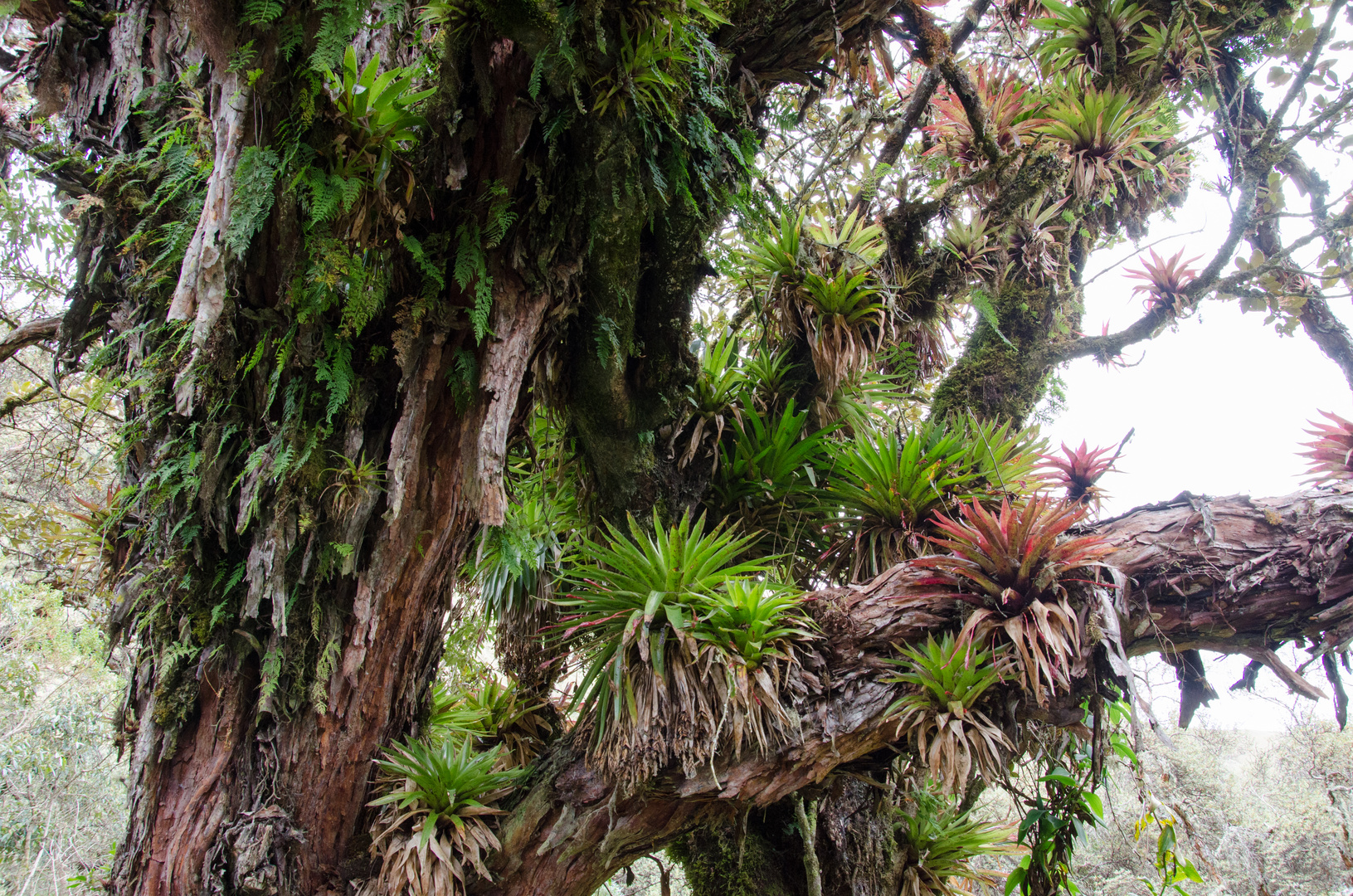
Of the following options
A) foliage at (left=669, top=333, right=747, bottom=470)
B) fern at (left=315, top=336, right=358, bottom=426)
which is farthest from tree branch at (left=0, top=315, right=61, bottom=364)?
foliage at (left=669, top=333, right=747, bottom=470)

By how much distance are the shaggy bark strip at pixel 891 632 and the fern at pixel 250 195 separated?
2.15 metres

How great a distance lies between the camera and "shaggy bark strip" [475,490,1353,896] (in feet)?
8.02

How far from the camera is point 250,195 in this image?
196 cm

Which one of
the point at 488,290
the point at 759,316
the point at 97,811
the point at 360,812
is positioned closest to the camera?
the point at 488,290

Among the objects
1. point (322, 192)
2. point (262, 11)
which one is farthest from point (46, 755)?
point (262, 11)

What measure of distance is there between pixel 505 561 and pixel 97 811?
6.69 m

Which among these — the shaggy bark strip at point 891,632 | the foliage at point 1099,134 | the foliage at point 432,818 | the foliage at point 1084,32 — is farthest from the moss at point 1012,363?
the foliage at point 432,818

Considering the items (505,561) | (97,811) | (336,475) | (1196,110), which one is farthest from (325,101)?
(97,811)

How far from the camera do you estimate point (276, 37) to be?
1.82m

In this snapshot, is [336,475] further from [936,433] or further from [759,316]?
[936,433]

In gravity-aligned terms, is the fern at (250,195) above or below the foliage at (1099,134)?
below

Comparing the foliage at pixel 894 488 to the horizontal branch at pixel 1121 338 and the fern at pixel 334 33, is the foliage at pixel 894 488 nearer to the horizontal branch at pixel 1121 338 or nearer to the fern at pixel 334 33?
the horizontal branch at pixel 1121 338

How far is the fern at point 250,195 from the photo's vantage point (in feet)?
6.33

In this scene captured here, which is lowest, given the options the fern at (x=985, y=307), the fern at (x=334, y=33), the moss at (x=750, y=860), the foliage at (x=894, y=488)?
the moss at (x=750, y=860)
